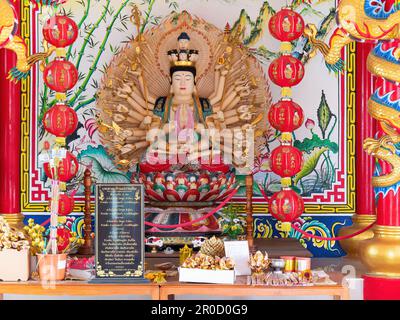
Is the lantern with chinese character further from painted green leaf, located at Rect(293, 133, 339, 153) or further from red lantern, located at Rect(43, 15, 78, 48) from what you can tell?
red lantern, located at Rect(43, 15, 78, 48)

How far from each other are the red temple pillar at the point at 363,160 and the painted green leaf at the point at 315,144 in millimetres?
213

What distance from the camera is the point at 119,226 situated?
3361mm

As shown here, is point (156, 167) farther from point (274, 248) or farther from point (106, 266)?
point (106, 266)

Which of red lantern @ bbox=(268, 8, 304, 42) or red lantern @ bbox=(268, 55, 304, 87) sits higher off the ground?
red lantern @ bbox=(268, 8, 304, 42)

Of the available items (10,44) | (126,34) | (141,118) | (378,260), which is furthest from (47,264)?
(126,34)

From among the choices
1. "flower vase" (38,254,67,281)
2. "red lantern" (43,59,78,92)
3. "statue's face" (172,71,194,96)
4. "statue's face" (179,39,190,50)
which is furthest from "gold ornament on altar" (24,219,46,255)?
"statue's face" (179,39,190,50)

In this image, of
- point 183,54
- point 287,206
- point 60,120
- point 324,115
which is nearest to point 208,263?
point 287,206

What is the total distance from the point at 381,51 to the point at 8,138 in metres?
2.63

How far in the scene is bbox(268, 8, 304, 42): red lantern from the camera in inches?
172

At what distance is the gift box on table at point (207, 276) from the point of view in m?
3.46

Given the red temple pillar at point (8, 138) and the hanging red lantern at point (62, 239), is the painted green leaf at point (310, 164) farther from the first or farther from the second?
the hanging red lantern at point (62, 239)

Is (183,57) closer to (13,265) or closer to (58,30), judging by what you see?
(58,30)

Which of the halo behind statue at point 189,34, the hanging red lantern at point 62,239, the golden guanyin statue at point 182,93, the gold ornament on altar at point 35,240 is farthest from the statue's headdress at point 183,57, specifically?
the gold ornament on altar at point 35,240

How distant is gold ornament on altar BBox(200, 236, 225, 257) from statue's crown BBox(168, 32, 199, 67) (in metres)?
2.12
